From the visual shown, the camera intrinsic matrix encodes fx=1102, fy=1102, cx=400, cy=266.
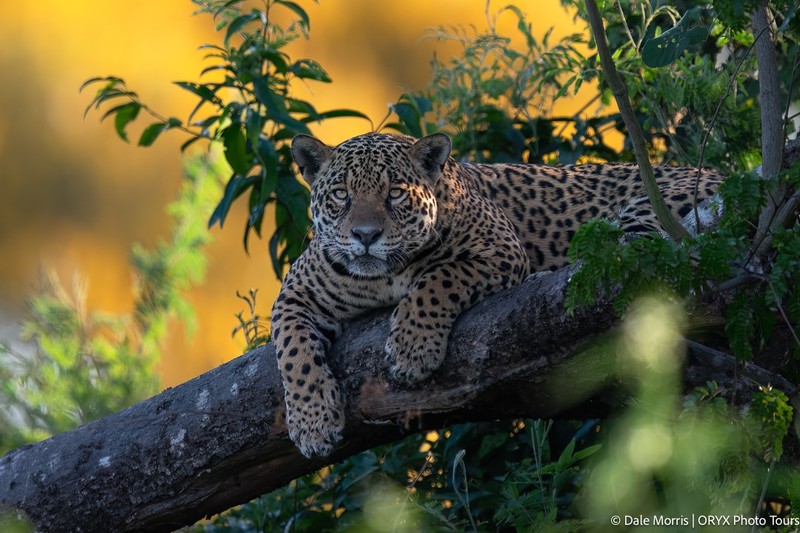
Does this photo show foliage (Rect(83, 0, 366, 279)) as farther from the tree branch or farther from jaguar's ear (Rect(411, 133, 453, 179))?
the tree branch

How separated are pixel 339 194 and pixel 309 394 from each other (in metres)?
1.16

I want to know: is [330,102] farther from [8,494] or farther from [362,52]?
[8,494]

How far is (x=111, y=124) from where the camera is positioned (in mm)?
14992

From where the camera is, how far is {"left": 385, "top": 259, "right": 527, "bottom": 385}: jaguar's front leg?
5223mm

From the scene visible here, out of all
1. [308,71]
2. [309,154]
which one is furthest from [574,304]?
[308,71]

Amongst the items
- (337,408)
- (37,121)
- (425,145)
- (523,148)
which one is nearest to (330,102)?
(37,121)

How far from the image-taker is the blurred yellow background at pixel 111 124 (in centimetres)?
1413

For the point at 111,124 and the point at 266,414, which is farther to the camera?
the point at 111,124

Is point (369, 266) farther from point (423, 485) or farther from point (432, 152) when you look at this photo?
point (423, 485)

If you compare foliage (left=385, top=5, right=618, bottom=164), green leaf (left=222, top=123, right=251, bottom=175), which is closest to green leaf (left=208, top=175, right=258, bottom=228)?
green leaf (left=222, top=123, right=251, bottom=175)

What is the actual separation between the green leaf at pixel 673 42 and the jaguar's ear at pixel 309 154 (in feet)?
7.13

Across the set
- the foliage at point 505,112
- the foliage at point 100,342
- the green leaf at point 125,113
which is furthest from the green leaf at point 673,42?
the green leaf at point 125,113

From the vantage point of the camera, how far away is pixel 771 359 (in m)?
5.29

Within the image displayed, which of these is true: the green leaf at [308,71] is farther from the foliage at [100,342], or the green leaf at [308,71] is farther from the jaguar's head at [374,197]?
the jaguar's head at [374,197]
